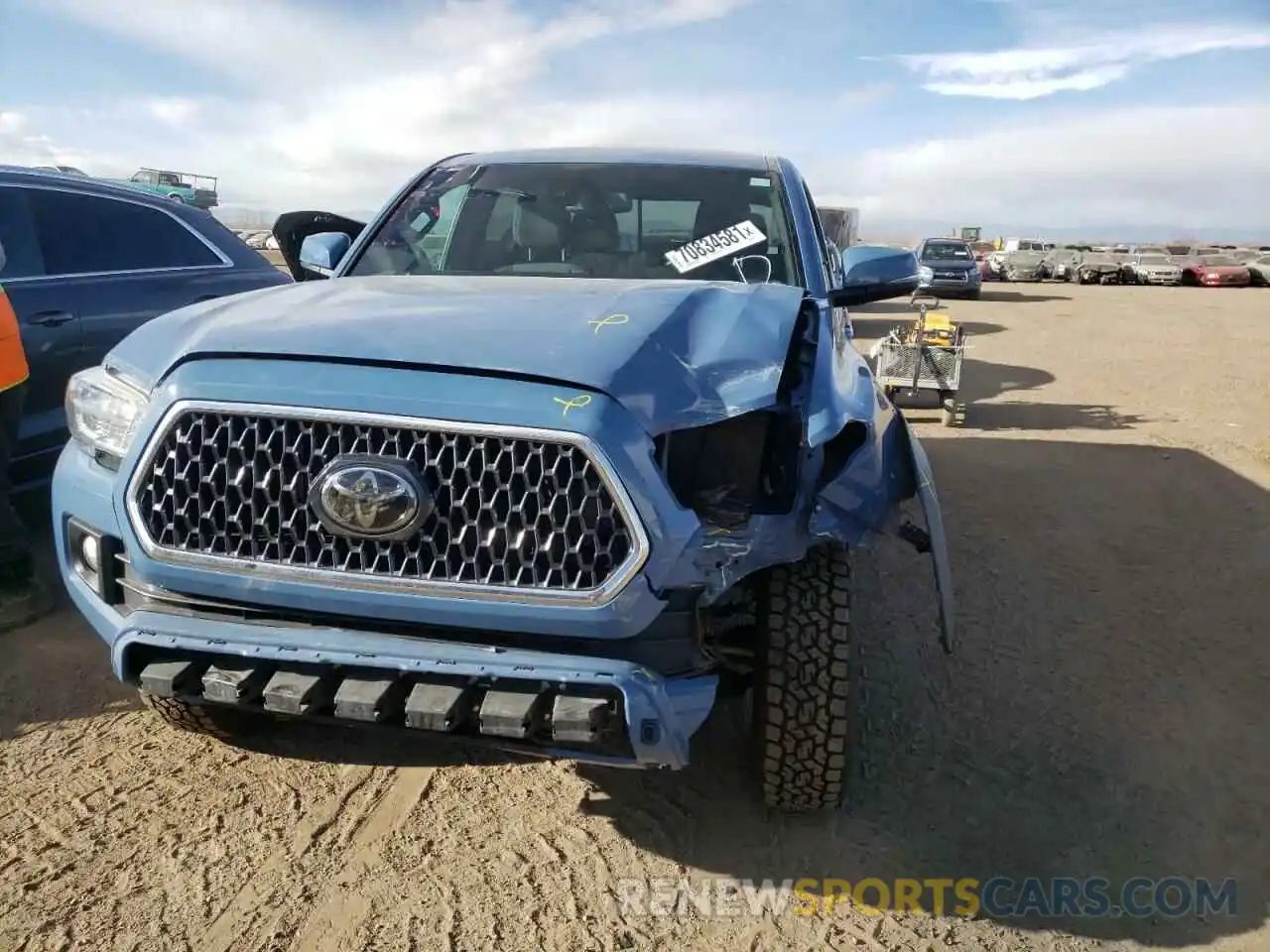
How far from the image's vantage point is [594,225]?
3662 mm

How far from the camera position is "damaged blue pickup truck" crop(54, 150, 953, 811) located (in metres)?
2.12

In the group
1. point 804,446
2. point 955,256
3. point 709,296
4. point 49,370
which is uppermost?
point 709,296

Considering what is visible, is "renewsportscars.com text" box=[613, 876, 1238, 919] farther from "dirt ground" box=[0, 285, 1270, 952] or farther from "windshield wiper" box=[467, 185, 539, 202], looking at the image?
"windshield wiper" box=[467, 185, 539, 202]

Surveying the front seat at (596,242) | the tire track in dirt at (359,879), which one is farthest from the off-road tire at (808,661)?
the front seat at (596,242)

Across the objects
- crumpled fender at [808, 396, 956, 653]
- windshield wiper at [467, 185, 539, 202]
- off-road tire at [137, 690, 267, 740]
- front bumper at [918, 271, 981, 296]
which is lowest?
front bumper at [918, 271, 981, 296]

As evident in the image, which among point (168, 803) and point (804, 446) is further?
point (168, 803)

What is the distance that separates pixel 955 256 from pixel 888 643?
79.2 feet

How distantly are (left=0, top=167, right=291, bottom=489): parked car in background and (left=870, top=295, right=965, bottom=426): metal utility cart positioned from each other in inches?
224

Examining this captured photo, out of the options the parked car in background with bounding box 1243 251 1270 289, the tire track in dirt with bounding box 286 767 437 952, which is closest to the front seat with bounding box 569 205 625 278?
the tire track in dirt with bounding box 286 767 437 952

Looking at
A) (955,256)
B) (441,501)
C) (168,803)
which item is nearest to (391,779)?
(168,803)

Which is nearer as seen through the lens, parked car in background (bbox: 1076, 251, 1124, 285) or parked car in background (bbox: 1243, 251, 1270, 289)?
parked car in background (bbox: 1243, 251, 1270, 289)

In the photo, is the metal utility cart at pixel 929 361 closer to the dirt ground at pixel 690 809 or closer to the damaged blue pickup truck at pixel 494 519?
the dirt ground at pixel 690 809

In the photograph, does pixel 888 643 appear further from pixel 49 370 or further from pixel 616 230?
pixel 49 370

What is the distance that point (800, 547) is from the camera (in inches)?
90.6
